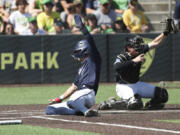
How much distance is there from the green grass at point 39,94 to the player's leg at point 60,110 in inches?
114

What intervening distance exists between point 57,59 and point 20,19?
1.77 m

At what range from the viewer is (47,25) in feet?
58.6

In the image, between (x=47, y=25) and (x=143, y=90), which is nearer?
(x=143, y=90)

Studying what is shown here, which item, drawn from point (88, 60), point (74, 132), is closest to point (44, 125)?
point (74, 132)

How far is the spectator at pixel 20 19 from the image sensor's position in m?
17.8

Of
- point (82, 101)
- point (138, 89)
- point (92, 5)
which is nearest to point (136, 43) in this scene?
point (138, 89)

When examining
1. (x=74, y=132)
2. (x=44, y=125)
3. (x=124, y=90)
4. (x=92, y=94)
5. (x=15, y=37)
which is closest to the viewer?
(x=74, y=132)

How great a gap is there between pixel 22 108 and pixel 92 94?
7.33 feet

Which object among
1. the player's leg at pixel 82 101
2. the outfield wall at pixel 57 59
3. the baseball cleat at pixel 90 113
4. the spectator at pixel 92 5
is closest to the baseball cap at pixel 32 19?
the outfield wall at pixel 57 59

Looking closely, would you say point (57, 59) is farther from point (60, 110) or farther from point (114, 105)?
point (60, 110)

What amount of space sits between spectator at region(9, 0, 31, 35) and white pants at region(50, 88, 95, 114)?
8.42 m

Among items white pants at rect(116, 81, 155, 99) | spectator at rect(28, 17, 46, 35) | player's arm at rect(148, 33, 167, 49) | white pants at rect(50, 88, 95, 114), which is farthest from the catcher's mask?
spectator at rect(28, 17, 46, 35)

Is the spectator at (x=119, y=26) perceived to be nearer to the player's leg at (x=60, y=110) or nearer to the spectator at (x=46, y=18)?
the spectator at (x=46, y=18)

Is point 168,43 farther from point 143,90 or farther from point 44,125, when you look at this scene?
point 44,125
